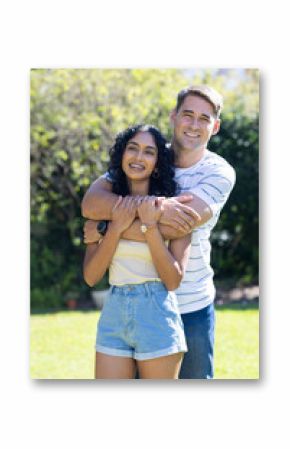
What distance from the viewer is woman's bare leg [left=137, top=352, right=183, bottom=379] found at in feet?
9.94

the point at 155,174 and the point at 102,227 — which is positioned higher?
the point at 155,174

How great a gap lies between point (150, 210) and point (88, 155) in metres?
3.46

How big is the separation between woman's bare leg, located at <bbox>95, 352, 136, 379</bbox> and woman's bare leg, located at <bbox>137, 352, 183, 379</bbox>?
0.04m

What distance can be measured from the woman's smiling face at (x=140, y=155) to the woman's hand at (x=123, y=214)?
0.38 feet

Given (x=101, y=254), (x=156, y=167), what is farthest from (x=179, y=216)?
(x=101, y=254)

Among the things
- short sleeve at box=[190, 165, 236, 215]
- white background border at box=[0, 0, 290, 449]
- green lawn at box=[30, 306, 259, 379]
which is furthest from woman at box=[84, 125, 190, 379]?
green lawn at box=[30, 306, 259, 379]

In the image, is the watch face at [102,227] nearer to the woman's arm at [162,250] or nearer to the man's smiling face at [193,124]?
the woman's arm at [162,250]

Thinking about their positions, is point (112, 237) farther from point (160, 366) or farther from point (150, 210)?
point (160, 366)

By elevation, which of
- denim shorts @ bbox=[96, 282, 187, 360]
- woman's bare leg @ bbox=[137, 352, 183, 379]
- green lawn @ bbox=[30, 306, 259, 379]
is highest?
denim shorts @ bbox=[96, 282, 187, 360]

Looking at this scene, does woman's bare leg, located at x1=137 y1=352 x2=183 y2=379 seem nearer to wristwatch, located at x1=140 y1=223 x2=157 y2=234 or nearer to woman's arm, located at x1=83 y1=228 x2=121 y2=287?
woman's arm, located at x1=83 y1=228 x2=121 y2=287

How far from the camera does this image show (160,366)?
304 centimetres
